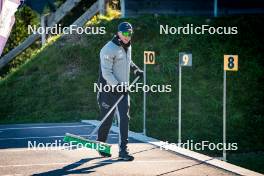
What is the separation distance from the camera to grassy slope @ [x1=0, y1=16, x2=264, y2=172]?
1780 centimetres

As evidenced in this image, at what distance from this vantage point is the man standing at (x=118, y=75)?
1012cm

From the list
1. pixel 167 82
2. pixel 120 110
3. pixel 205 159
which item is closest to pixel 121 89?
pixel 120 110

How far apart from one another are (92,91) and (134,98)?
1427 mm

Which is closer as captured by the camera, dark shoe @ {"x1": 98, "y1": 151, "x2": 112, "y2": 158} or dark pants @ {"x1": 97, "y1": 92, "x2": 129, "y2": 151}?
dark pants @ {"x1": 97, "y1": 92, "x2": 129, "y2": 151}

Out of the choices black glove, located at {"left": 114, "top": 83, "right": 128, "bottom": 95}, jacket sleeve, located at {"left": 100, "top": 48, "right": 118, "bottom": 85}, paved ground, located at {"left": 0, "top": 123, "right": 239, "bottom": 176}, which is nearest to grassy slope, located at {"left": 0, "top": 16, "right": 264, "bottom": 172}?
paved ground, located at {"left": 0, "top": 123, "right": 239, "bottom": 176}

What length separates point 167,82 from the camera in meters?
19.8

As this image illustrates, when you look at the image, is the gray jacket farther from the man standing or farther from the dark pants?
the dark pants

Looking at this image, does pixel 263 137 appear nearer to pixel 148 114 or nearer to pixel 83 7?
pixel 148 114

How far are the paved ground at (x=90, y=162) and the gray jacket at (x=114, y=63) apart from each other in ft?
4.67

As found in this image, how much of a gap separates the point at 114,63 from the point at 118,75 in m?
0.22

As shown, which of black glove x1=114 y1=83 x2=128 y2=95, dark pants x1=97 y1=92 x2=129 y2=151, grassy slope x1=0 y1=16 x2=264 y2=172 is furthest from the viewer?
grassy slope x1=0 y1=16 x2=264 y2=172

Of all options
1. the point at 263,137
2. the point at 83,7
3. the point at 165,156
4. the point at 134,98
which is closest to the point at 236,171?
the point at 165,156

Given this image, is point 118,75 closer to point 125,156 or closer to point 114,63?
point 114,63

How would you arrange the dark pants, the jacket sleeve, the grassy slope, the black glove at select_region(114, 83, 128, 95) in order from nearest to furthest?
the jacket sleeve → the black glove at select_region(114, 83, 128, 95) → the dark pants → the grassy slope
